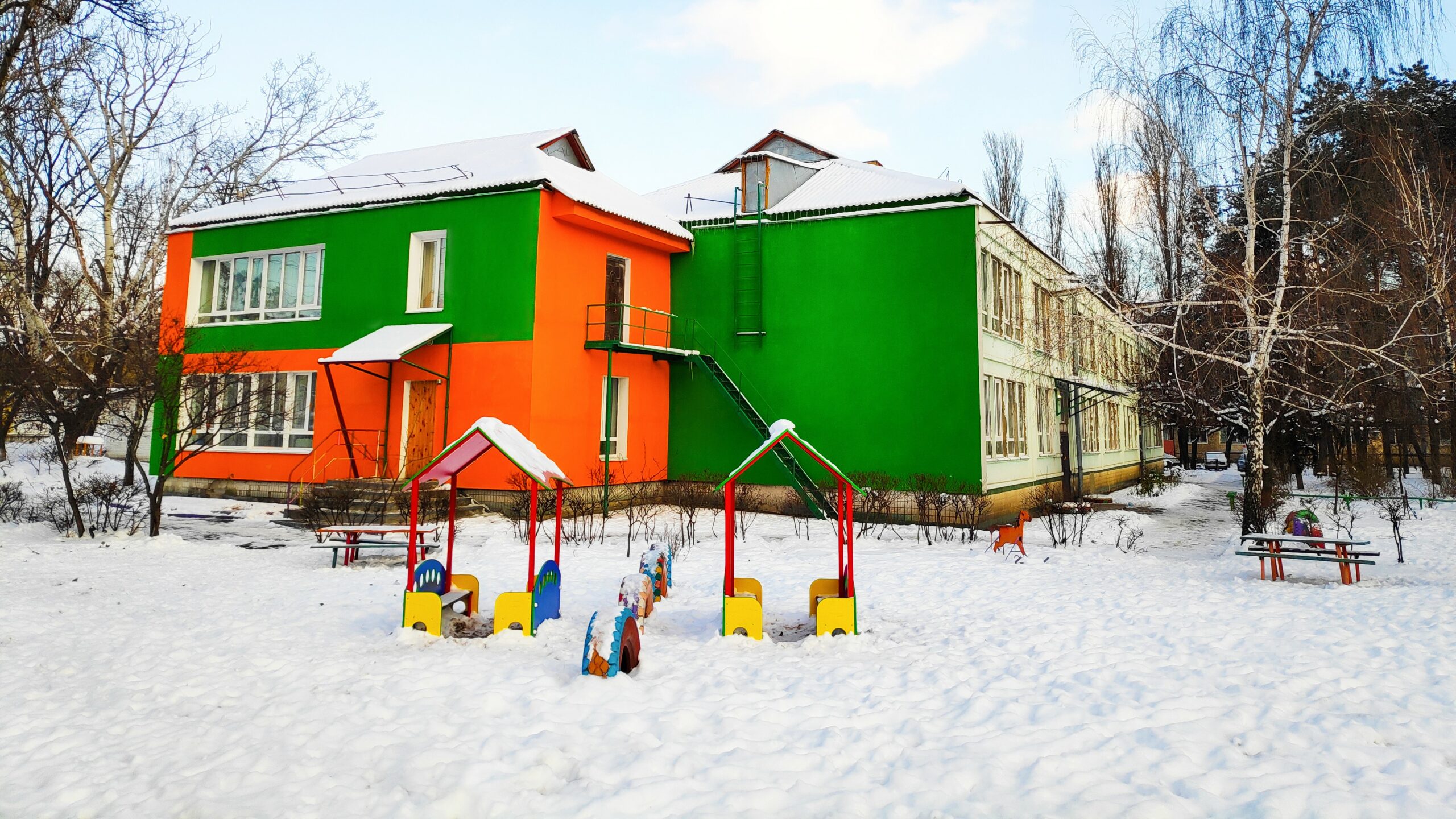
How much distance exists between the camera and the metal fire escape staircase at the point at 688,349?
17406mm

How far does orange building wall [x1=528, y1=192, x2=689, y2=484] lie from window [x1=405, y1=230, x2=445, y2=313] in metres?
2.81

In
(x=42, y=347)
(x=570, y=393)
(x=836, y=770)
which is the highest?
(x=42, y=347)

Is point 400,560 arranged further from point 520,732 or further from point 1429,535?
point 1429,535

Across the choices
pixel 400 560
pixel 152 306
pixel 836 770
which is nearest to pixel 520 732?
pixel 836 770

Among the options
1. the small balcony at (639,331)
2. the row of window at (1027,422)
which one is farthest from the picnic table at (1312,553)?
the small balcony at (639,331)

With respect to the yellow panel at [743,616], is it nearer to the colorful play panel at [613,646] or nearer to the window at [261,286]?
the colorful play panel at [613,646]

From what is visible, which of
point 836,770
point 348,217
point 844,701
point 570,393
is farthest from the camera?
point 348,217

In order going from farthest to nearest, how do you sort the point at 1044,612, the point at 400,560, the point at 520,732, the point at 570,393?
the point at 570,393 < the point at 400,560 < the point at 1044,612 < the point at 520,732

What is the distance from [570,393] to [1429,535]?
53.9 feet

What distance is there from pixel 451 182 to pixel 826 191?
29.1ft

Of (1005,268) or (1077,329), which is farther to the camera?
(1005,268)

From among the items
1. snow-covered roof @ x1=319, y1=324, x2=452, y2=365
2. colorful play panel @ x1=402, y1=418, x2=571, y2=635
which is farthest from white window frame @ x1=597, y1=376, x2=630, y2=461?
colorful play panel @ x1=402, y1=418, x2=571, y2=635

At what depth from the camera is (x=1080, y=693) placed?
5.64 meters

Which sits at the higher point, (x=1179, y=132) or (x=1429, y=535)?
(x=1179, y=132)
